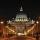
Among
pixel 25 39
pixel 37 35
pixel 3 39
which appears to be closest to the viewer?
pixel 25 39

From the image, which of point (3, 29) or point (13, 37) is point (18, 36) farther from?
point (3, 29)

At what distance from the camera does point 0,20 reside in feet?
9.36

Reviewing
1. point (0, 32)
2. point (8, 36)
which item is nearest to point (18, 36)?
point (8, 36)

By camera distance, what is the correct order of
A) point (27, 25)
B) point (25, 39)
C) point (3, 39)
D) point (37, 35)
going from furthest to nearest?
point (27, 25), point (37, 35), point (3, 39), point (25, 39)

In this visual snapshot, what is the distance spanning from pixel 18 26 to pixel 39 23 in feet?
1.28

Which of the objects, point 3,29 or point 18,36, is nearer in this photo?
point 18,36

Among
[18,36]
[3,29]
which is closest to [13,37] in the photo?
[18,36]

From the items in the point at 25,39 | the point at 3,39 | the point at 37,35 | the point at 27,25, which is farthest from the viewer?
the point at 27,25

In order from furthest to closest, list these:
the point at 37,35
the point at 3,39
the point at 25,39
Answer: the point at 37,35
the point at 3,39
the point at 25,39

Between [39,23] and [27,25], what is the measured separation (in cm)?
27

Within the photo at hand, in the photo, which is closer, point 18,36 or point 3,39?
point 18,36

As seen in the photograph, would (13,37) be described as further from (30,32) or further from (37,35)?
(37,35)

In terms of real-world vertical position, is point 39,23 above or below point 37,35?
above

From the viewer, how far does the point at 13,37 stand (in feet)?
8.31
